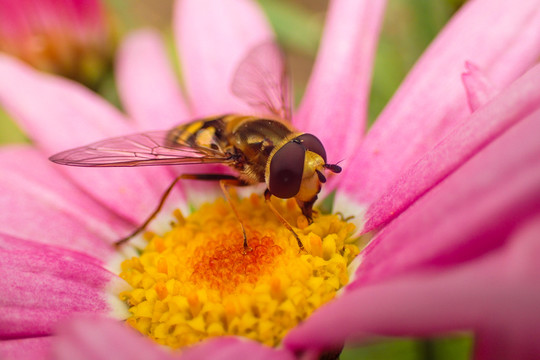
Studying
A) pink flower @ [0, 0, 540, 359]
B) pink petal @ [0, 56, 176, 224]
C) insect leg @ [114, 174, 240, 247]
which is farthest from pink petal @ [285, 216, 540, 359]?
pink petal @ [0, 56, 176, 224]

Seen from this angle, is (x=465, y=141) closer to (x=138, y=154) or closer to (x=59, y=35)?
(x=138, y=154)

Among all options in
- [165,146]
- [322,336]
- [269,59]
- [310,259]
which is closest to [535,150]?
[322,336]

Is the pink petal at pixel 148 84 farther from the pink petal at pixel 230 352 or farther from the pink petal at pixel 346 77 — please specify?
the pink petal at pixel 230 352

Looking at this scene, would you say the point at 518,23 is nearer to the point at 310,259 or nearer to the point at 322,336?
the point at 310,259

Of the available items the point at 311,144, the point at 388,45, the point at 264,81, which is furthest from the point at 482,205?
the point at 388,45

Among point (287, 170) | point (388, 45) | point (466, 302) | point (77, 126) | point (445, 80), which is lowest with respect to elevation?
point (466, 302)

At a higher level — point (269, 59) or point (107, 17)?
point (107, 17)
